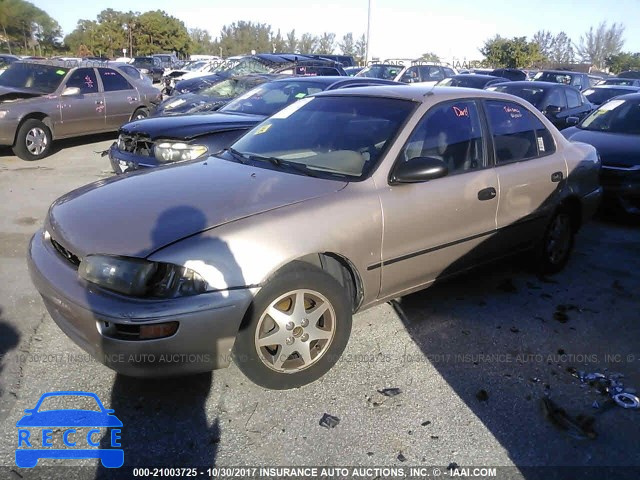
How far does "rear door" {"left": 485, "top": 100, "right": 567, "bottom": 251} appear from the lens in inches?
166

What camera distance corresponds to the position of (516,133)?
4438 millimetres

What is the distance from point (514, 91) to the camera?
11203 millimetres

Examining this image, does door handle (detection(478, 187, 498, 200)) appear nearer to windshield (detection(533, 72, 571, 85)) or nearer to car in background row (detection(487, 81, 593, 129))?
car in background row (detection(487, 81, 593, 129))

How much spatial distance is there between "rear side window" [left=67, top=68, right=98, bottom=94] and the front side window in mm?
8586

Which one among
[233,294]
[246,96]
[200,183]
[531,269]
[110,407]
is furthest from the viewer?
[246,96]

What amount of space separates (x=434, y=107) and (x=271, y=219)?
1.62m

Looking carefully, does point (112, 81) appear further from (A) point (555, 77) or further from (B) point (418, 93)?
(A) point (555, 77)

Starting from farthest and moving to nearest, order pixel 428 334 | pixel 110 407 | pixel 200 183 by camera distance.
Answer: pixel 428 334 → pixel 200 183 → pixel 110 407

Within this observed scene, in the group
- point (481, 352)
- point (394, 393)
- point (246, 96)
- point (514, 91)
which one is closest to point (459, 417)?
point (394, 393)

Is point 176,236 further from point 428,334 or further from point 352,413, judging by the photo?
point 428,334

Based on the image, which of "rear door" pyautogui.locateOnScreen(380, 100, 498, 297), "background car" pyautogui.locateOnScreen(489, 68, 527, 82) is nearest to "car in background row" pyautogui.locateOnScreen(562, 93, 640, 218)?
"rear door" pyautogui.locateOnScreen(380, 100, 498, 297)

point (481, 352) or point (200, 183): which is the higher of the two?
point (200, 183)

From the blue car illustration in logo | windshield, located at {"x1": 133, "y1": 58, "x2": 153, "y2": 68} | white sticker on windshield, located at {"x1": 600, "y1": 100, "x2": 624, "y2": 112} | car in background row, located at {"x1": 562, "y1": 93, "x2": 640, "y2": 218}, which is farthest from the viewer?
windshield, located at {"x1": 133, "y1": 58, "x2": 153, "y2": 68}

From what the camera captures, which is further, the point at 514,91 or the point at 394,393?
the point at 514,91
